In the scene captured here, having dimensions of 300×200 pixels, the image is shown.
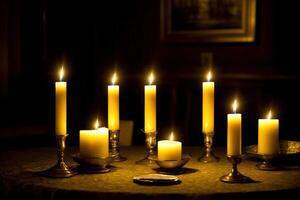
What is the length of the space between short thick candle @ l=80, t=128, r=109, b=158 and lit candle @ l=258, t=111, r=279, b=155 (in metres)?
0.50

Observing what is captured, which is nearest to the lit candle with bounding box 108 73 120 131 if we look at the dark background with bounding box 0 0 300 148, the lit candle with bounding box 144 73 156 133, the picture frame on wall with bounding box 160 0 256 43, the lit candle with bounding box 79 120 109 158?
the lit candle with bounding box 144 73 156 133

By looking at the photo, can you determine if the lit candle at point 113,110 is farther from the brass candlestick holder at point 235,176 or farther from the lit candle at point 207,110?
the brass candlestick holder at point 235,176

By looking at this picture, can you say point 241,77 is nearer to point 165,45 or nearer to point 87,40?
point 165,45

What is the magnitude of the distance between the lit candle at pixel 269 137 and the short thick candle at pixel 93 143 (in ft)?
1.63

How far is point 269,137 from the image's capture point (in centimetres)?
178

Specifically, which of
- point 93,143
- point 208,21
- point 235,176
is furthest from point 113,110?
point 208,21

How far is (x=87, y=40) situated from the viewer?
15.3 feet

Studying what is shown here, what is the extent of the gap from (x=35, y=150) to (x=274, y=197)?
114cm

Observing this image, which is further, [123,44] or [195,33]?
[123,44]

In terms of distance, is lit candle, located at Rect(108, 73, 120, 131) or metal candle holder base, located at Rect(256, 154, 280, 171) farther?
lit candle, located at Rect(108, 73, 120, 131)

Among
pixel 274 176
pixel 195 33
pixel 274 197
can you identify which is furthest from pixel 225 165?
pixel 195 33

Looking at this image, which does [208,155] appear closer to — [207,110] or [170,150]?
[207,110]

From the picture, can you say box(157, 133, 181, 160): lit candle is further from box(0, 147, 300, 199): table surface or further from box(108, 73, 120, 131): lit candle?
box(108, 73, 120, 131): lit candle

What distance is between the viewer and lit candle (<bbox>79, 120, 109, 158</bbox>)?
177cm
